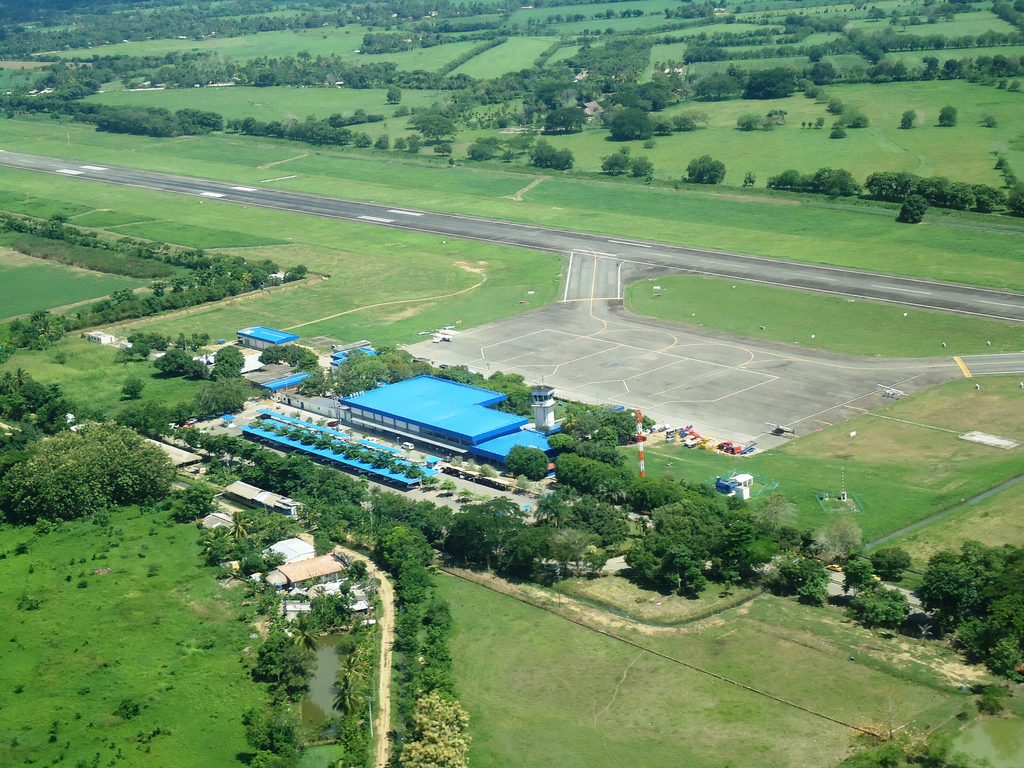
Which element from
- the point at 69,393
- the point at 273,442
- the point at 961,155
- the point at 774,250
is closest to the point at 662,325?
the point at 774,250

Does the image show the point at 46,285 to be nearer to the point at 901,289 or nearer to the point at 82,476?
the point at 82,476

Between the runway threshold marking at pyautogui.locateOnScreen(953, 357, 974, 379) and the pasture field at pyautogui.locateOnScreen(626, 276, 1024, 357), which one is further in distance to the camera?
the pasture field at pyautogui.locateOnScreen(626, 276, 1024, 357)

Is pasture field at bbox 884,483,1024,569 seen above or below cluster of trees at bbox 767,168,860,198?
below

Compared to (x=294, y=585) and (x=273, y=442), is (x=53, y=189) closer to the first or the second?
(x=273, y=442)

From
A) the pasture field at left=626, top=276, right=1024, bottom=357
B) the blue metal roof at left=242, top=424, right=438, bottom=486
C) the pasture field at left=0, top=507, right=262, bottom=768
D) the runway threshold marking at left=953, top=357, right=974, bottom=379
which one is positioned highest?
the pasture field at left=626, top=276, right=1024, bottom=357

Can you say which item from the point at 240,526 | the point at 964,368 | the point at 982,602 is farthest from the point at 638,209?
the point at 982,602

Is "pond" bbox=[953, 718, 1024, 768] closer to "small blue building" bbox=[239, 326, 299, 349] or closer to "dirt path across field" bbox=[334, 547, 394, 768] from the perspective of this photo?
"dirt path across field" bbox=[334, 547, 394, 768]

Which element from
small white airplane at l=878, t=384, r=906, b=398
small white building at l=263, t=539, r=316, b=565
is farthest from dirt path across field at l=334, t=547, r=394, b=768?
small white airplane at l=878, t=384, r=906, b=398
